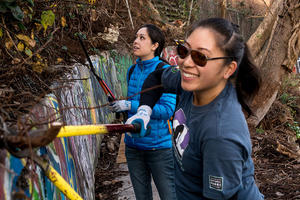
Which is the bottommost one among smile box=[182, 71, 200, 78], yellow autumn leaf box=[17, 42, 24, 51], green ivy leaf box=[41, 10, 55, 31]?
smile box=[182, 71, 200, 78]

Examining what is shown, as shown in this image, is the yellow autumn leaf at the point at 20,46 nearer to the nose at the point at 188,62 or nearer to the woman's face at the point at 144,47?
the woman's face at the point at 144,47

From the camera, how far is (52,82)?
124 inches

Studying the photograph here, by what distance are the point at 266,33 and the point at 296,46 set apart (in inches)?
Answer: 25.7

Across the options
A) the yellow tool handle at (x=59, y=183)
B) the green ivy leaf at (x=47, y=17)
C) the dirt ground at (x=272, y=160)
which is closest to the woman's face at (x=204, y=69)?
the yellow tool handle at (x=59, y=183)

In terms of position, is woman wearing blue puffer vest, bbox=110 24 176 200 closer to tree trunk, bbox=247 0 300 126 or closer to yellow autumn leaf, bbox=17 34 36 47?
yellow autumn leaf, bbox=17 34 36 47

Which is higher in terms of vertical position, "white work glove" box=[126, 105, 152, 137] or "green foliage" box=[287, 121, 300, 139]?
"white work glove" box=[126, 105, 152, 137]

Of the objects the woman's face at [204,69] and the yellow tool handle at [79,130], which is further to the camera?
the woman's face at [204,69]

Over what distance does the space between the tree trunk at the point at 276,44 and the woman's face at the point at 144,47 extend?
3.55m

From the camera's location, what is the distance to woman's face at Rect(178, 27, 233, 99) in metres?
1.70

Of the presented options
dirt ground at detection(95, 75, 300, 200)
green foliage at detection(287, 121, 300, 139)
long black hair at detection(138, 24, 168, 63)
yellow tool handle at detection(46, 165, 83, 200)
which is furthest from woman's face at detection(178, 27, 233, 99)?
green foliage at detection(287, 121, 300, 139)

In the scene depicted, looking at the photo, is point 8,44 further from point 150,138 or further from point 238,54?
point 238,54

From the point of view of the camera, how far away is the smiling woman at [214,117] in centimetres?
146

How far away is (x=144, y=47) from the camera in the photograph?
120 inches

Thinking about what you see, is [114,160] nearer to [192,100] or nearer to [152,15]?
[192,100]
